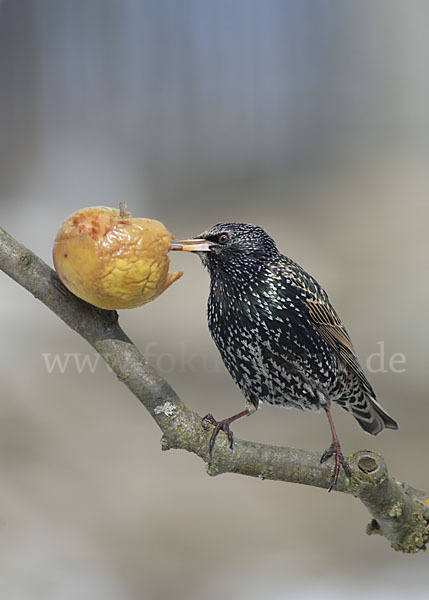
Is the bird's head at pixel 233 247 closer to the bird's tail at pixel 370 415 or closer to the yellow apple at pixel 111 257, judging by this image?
the yellow apple at pixel 111 257

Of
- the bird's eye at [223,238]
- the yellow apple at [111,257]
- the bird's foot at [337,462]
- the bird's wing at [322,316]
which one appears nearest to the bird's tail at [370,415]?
the bird's wing at [322,316]

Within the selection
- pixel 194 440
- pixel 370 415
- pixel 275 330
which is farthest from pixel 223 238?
pixel 370 415

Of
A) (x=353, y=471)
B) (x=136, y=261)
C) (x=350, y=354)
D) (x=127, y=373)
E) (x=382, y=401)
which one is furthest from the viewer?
(x=382, y=401)

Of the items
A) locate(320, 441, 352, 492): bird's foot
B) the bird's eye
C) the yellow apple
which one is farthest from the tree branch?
the bird's eye

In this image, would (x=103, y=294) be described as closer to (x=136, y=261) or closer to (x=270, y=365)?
(x=136, y=261)

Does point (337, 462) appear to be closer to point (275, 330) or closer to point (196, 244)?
point (275, 330)

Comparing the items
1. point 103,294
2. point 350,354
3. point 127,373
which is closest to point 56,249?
point 103,294
